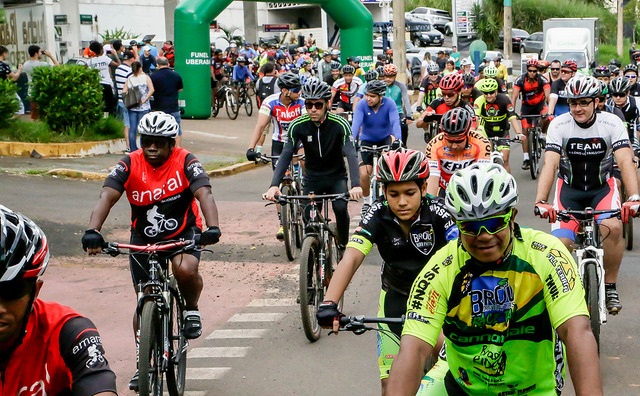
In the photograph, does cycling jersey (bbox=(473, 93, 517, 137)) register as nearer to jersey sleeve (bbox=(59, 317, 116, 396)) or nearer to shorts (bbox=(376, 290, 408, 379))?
shorts (bbox=(376, 290, 408, 379))

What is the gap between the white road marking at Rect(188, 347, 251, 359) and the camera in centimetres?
862

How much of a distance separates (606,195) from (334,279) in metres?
3.93

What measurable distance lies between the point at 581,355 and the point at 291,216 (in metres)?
8.68

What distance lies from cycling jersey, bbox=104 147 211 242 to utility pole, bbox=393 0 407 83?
25.7 m

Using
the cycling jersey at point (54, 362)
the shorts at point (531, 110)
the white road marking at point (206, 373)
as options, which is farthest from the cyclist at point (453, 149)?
the shorts at point (531, 110)

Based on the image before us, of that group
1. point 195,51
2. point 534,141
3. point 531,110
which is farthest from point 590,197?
point 195,51

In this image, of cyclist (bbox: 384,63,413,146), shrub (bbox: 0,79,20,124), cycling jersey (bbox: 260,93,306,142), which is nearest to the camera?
cycling jersey (bbox: 260,93,306,142)

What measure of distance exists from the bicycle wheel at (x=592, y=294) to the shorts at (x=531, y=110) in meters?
11.9

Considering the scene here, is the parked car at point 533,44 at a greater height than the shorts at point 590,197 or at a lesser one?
greater

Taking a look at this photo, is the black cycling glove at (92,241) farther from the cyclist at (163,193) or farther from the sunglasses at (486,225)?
the sunglasses at (486,225)

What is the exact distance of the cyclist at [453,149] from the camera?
993 centimetres

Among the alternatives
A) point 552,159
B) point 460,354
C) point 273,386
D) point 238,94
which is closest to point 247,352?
point 273,386

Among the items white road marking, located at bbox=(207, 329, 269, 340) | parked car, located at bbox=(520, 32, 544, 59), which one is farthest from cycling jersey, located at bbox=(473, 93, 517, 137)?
parked car, located at bbox=(520, 32, 544, 59)

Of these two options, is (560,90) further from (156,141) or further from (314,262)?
(156,141)
